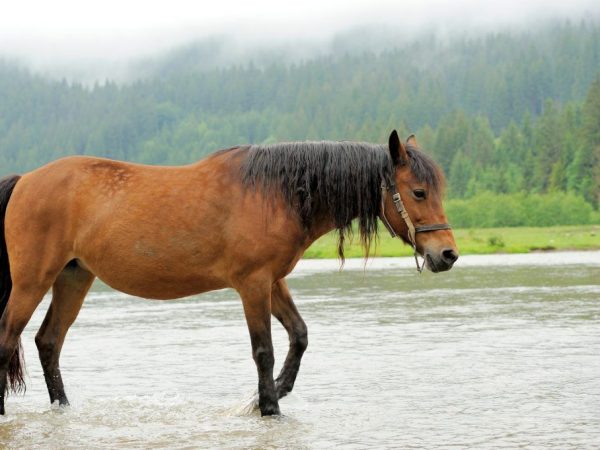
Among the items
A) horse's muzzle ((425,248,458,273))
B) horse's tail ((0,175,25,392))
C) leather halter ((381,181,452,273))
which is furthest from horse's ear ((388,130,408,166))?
horse's tail ((0,175,25,392))

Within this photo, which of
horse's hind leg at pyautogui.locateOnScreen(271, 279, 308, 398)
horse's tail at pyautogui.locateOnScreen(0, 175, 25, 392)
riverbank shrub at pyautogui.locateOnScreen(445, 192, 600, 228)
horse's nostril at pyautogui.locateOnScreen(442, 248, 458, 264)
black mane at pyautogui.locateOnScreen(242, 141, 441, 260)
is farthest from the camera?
riverbank shrub at pyautogui.locateOnScreen(445, 192, 600, 228)

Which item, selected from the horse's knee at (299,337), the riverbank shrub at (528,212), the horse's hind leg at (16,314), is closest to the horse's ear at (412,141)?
the horse's knee at (299,337)

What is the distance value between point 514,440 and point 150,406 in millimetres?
3066

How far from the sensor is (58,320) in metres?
7.72

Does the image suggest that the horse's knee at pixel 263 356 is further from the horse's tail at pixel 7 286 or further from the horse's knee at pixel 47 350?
the horse's tail at pixel 7 286

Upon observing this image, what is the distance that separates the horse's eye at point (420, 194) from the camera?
6.88m

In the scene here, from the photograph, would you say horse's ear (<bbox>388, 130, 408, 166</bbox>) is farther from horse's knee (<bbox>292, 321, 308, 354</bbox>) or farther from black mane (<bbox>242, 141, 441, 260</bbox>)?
horse's knee (<bbox>292, 321, 308, 354</bbox>)

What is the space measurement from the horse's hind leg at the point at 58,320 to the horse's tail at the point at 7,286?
0.21 metres

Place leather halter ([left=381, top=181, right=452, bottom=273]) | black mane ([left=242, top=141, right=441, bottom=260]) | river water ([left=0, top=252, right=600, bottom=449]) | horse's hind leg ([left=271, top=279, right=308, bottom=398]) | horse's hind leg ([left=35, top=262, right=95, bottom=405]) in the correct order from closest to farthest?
river water ([left=0, top=252, right=600, bottom=449]) → leather halter ([left=381, top=181, right=452, bottom=273]) → black mane ([left=242, top=141, right=441, bottom=260]) → horse's hind leg ([left=271, top=279, right=308, bottom=398]) → horse's hind leg ([left=35, top=262, right=95, bottom=405])

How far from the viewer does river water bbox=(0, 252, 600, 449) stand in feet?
20.7

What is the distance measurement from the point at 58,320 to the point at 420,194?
3268 millimetres

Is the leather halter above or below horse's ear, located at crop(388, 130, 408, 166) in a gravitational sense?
below

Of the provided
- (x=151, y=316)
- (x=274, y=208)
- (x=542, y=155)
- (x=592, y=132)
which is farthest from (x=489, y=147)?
(x=274, y=208)

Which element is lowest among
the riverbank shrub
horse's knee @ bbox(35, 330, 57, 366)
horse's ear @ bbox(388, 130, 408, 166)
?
the riverbank shrub
